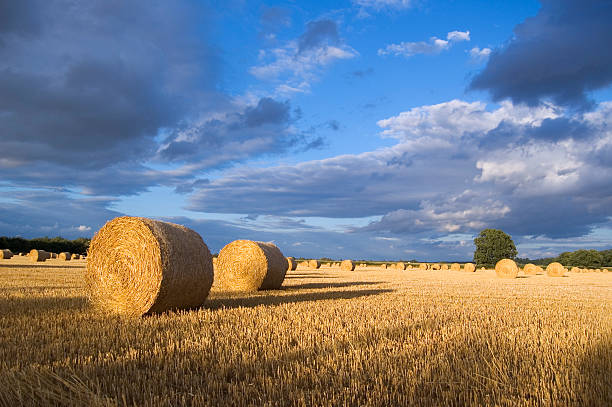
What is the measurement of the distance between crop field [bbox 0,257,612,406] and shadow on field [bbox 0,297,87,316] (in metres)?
0.09

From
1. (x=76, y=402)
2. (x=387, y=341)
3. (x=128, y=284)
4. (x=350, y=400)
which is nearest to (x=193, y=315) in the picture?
(x=128, y=284)

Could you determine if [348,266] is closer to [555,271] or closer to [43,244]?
[555,271]

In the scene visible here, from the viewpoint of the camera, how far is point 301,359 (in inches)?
181

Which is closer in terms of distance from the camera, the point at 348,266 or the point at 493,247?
the point at 348,266

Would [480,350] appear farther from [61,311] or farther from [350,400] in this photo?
[61,311]

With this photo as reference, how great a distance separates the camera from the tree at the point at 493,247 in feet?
249

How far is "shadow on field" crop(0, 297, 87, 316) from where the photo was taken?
7512mm

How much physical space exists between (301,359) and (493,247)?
7956 centimetres

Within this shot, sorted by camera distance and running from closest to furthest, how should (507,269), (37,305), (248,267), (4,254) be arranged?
1. (37,305)
2. (248,267)
3. (507,269)
4. (4,254)

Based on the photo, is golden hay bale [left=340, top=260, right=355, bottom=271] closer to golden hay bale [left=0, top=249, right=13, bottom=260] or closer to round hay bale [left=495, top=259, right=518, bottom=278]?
round hay bale [left=495, top=259, right=518, bottom=278]

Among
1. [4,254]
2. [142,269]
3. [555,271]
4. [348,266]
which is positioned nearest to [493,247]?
[555,271]

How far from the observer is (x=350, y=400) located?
3.46 meters

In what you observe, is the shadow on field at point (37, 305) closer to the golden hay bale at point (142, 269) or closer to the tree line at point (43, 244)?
the golden hay bale at point (142, 269)

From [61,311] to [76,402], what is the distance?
504cm
